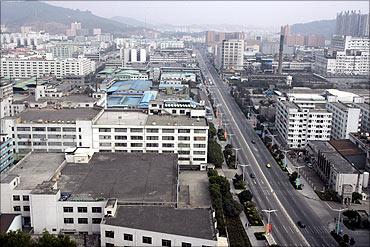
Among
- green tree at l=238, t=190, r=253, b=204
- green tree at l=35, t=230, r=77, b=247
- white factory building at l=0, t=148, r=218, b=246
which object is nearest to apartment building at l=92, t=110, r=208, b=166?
white factory building at l=0, t=148, r=218, b=246

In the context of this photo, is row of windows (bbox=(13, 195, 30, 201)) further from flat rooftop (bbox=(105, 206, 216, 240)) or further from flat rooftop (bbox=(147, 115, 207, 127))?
flat rooftop (bbox=(147, 115, 207, 127))

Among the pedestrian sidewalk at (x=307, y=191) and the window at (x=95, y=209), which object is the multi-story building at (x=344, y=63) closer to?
the pedestrian sidewalk at (x=307, y=191)

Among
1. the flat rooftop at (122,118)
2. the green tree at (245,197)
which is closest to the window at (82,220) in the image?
the green tree at (245,197)

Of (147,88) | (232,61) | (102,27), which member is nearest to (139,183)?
(147,88)

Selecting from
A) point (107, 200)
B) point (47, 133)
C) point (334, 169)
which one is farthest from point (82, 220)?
point (334, 169)

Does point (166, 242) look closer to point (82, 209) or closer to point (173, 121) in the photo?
point (82, 209)

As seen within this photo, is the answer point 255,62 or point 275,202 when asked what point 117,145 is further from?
point 255,62
